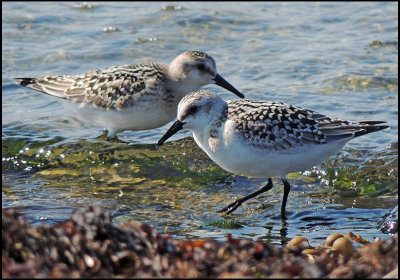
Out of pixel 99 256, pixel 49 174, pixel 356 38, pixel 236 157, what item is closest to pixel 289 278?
pixel 99 256

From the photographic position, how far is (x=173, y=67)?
923cm

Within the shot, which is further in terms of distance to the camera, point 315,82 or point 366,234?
point 315,82

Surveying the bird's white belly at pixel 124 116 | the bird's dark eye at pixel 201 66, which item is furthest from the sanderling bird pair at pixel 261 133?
the bird's dark eye at pixel 201 66

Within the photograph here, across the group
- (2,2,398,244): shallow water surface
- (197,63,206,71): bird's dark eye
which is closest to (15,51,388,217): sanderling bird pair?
(2,2,398,244): shallow water surface

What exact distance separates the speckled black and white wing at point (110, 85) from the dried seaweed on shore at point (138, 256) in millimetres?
4881

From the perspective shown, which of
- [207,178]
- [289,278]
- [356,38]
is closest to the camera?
[289,278]

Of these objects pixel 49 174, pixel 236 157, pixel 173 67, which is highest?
pixel 173 67

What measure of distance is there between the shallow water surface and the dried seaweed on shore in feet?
7.69

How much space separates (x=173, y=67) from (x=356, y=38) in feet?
18.7

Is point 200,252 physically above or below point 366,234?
above

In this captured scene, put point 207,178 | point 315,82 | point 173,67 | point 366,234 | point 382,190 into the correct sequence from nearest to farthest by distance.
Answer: point 366,234 → point 382,190 → point 207,178 → point 173,67 → point 315,82

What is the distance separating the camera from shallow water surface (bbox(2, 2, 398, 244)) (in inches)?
284

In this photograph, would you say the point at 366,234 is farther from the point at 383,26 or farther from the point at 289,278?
the point at 383,26

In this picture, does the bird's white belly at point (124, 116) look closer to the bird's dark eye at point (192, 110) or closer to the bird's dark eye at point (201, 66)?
the bird's dark eye at point (201, 66)
